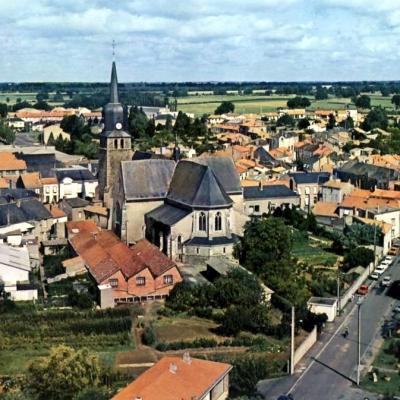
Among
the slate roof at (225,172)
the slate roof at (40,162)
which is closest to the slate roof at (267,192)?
the slate roof at (225,172)

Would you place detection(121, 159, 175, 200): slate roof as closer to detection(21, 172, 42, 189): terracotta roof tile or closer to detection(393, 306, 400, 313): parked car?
detection(393, 306, 400, 313): parked car

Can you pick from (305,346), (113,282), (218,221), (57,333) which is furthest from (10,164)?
(305,346)

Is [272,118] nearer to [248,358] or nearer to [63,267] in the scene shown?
[63,267]

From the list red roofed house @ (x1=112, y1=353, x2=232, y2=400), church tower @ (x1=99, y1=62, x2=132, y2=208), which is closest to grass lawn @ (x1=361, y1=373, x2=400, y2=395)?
red roofed house @ (x1=112, y1=353, x2=232, y2=400)

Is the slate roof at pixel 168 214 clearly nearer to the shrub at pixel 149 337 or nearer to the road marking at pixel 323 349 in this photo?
the shrub at pixel 149 337

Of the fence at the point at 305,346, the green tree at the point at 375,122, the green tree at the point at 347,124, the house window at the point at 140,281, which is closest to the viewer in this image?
the fence at the point at 305,346

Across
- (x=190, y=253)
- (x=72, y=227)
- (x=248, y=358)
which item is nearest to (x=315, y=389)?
(x=248, y=358)

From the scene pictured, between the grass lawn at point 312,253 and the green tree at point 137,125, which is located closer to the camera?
the grass lawn at point 312,253
